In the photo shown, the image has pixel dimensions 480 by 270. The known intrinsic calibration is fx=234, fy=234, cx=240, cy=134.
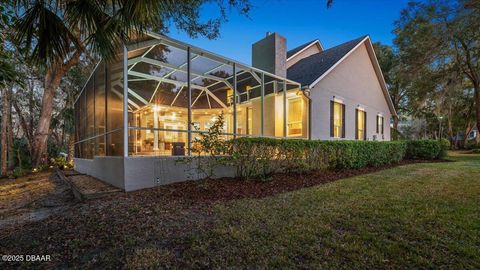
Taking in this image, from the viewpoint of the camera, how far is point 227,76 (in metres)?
10.6

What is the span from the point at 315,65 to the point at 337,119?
315 centimetres

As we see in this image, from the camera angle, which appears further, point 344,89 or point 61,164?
point 61,164

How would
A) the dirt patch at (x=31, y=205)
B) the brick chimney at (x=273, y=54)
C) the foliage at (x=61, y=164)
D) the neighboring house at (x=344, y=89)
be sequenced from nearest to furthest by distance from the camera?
1. the dirt patch at (x=31, y=205)
2. the brick chimney at (x=273, y=54)
3. the neighboring house at (x=344, y=89)
4. the foliage at (x=61, y=164)

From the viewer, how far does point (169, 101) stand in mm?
10852

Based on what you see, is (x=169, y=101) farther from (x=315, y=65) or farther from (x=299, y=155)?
(x=315, y=65)

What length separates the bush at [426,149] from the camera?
1384cm

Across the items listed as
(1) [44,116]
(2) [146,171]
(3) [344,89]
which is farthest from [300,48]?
A: (1) [44,116]

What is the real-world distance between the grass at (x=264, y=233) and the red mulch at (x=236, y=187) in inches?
15.8

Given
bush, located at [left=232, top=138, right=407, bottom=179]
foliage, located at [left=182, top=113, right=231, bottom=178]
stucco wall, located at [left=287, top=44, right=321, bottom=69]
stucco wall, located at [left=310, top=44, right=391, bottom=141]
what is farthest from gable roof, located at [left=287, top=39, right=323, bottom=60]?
foliage, located at [left=182, top=113, right=231, bottom=178]

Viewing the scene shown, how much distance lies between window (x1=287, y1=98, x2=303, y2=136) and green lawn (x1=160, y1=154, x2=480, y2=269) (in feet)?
20.3

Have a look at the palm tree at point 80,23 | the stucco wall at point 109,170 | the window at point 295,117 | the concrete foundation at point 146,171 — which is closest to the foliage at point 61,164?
the stucco wall at point 109,170

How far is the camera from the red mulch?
203 inches

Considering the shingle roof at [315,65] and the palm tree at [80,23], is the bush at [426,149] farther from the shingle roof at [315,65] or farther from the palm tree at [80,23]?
the palm tree at [80,23]

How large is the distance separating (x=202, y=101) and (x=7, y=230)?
9.26m
